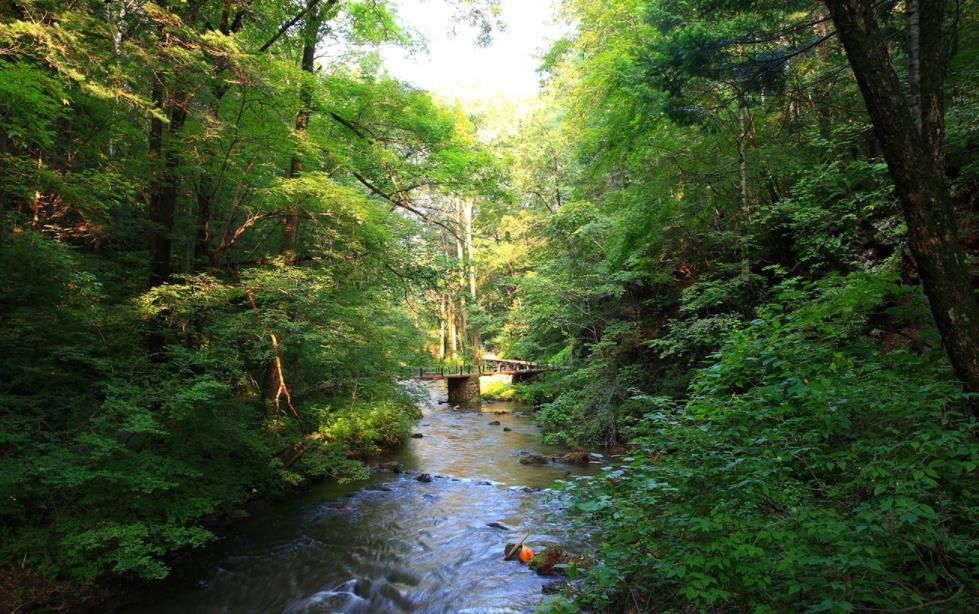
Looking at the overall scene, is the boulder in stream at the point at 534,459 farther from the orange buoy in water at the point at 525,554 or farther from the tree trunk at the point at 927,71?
the tree trunk at the point at 927,71

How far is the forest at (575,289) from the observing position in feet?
8.53

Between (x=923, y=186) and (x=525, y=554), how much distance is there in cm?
560

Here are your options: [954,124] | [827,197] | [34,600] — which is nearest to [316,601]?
[34,600]

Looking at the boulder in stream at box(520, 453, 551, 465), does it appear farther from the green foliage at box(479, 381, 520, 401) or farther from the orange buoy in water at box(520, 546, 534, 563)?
the green foliage at box(479, 381, 520, 401)

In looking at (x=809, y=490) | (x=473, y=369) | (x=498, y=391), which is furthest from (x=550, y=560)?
(x=473, y=369)

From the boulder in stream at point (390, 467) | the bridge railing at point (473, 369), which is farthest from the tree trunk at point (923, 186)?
the bridge railing at point (473, 369)

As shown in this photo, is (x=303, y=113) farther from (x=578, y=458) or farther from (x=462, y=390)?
(x=462, y=390)

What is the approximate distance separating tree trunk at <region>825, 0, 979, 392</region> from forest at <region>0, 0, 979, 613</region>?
13 millimetres

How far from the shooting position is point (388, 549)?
666 cm

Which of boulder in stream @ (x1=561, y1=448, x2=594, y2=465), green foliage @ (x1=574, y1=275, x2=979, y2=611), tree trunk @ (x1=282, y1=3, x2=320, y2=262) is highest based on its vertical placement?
tree trunk @ (x1=282, y1=3, x2=320, y2=262)

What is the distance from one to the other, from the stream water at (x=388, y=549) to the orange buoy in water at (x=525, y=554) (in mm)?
137

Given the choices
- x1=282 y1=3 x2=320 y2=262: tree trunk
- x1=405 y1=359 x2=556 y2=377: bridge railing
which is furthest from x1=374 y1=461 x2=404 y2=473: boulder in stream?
x1=405 y1=359 x2=556 y2=377: bridge railing

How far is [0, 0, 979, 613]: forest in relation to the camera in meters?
2.60

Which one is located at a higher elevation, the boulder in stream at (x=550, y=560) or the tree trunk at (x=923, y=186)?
the tree trunk at (x=923, y=186)
